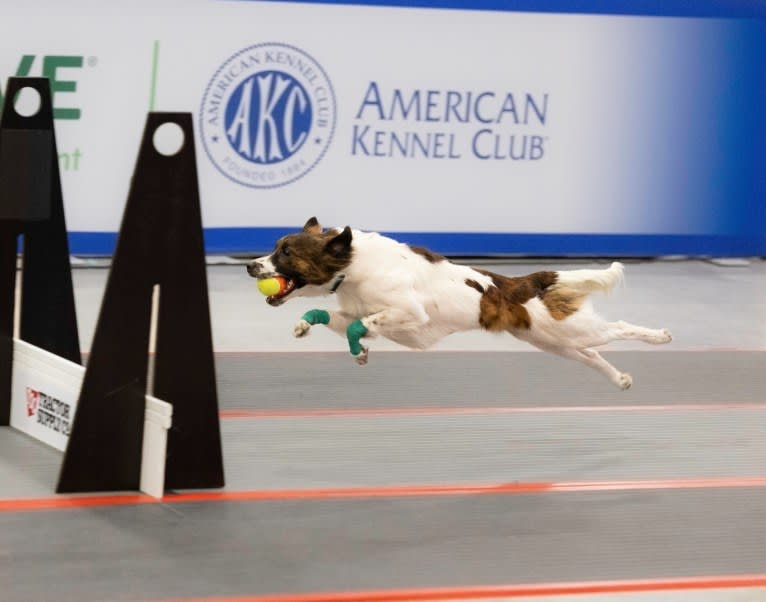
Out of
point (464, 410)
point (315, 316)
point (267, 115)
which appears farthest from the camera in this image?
point (267, 115)

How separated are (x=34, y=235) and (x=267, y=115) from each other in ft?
12.3

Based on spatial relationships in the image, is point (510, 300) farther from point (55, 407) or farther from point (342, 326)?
point (55, 407)

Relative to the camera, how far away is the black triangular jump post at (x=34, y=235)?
19.4 ft

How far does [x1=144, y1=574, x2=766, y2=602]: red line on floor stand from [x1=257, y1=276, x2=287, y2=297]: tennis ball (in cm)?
139

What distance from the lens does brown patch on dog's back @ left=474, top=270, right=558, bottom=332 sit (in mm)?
5711

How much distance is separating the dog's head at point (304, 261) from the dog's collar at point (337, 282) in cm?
2

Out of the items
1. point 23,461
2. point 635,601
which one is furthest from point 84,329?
point 635,601

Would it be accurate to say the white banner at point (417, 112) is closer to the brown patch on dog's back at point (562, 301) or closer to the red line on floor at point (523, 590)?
the brown patch on dog's back at point (562, 301)

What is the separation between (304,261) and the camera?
17.8ft

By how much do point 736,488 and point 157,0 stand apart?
5.61 meters

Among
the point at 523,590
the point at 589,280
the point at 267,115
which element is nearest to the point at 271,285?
the point at 589,280

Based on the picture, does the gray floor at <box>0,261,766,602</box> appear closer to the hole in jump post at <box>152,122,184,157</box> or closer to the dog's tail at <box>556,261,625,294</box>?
the dog's tail at <box>556,261,625,294</box>

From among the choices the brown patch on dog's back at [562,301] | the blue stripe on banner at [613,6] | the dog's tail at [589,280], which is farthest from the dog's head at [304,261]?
the blue stripe on banner at [613,6]

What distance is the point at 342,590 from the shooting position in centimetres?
454
